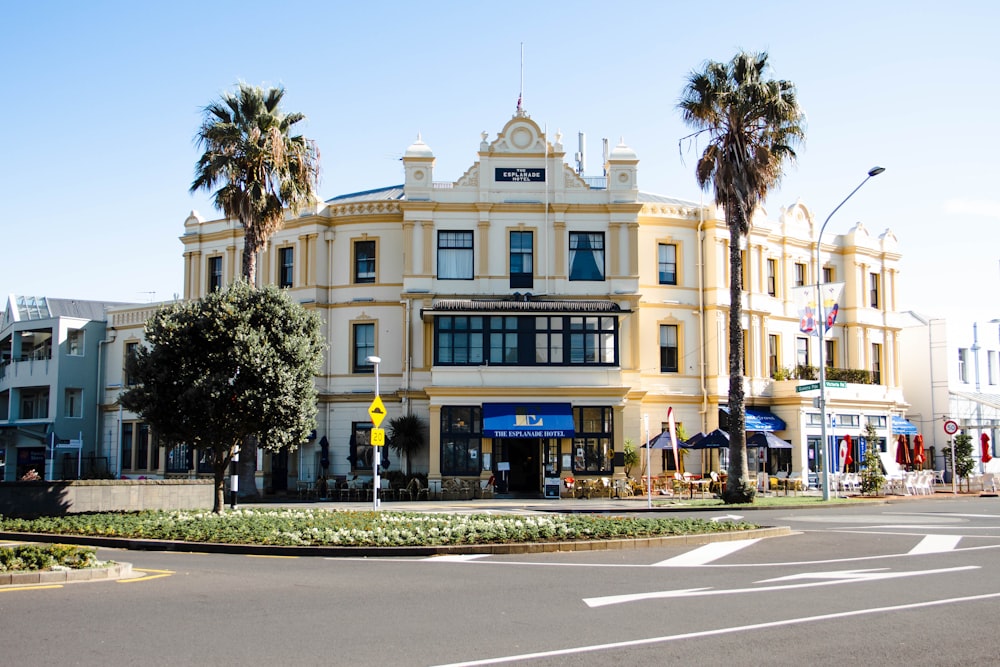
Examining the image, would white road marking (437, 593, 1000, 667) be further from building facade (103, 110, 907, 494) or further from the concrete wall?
building facade (103, 110, 907, 494)

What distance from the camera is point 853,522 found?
23.9 m

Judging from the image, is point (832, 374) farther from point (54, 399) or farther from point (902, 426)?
point (54, 399)

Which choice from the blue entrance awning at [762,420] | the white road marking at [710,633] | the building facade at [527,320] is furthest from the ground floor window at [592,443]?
the white road marking at [710,633]

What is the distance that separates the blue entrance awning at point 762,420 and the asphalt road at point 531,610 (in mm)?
23082

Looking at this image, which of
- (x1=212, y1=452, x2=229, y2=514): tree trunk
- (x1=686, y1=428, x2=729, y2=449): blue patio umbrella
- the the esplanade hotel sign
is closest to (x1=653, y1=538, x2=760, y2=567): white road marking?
(x1=212, y1=452, x2=229, y2=514): tree trunk

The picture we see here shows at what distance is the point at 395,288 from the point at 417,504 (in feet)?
36.1

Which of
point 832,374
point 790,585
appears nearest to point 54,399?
point 832,374

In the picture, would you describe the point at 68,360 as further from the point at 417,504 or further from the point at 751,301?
the point at 751,301

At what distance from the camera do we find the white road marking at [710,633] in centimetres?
837

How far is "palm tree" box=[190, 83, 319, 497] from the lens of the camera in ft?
107

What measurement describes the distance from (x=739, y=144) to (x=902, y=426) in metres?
21.1

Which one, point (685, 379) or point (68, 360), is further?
point (68, 360)

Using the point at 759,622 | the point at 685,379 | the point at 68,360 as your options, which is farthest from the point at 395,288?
the point at 759,622

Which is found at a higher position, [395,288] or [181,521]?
[395,288]
